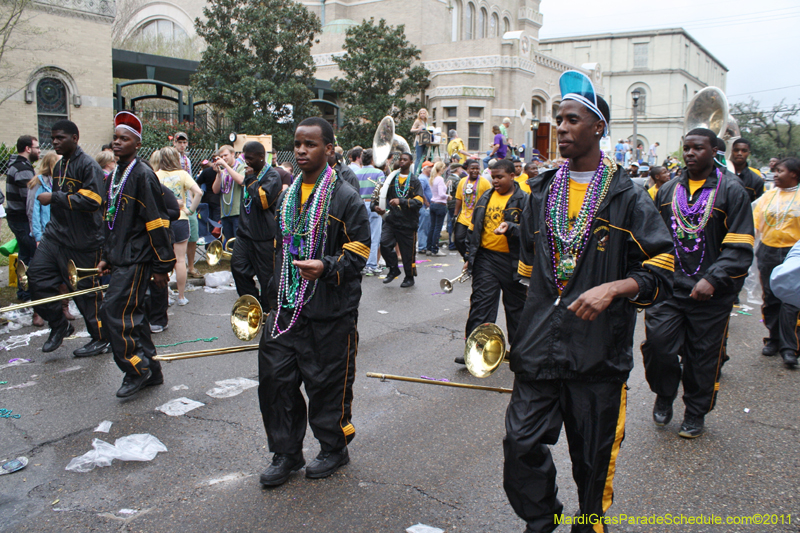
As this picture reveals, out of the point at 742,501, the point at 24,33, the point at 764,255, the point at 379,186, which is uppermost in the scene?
the point at 24,33

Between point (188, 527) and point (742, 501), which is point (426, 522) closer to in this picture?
point (188, 527)

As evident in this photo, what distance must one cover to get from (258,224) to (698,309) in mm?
4516

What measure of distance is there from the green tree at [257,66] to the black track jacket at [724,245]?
20.8 metres

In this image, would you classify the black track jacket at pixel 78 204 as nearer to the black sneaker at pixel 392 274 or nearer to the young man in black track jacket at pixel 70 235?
the young man in black track jacket at pixel 70 235

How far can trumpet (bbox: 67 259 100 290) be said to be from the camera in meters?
5.99

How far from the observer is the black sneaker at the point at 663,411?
4.92 metres

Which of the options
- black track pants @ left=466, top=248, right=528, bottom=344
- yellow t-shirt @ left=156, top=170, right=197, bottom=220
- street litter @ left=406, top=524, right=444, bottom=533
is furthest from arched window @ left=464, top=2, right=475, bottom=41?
street litter @ left=406, top=524, right=444, bottom=533

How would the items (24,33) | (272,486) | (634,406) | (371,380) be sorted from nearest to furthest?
(272,486) < (634,406) < (371,380) < (24,33)

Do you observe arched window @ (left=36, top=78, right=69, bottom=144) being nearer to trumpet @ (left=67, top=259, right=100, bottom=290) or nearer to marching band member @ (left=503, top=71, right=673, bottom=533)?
trumpet @ (left=67, top=259, right=100, bottom=290)

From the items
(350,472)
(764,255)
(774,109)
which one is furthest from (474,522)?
(774,109)

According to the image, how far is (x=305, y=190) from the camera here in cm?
395

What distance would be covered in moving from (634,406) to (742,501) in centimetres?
160

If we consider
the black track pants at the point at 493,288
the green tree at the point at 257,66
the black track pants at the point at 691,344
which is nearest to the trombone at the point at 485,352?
the black track pants at the point at 691,344

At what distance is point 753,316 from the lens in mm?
9094
